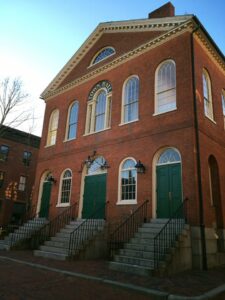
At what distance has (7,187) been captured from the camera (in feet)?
102

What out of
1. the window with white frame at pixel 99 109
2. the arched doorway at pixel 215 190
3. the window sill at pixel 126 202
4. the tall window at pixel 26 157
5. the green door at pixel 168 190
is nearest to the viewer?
the green door at pixel 168 190

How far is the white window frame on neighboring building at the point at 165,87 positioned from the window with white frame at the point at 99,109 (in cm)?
326

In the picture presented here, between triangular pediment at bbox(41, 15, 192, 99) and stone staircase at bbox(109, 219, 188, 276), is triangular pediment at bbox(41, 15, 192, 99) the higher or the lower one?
the higher one

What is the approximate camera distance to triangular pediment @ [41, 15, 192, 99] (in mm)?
13519

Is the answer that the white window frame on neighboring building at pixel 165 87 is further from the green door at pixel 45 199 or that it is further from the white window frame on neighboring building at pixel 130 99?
the green door at pixel 45 199

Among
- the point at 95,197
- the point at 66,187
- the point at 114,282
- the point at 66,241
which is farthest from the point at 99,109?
the point at 114,282

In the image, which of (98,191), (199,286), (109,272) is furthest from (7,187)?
(199,286)

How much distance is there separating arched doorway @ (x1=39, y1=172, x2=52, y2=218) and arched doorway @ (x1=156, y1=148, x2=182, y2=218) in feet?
26.3

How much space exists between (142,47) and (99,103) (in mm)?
4010

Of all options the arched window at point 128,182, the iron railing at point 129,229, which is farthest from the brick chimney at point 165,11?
the iron railing at point 129,229

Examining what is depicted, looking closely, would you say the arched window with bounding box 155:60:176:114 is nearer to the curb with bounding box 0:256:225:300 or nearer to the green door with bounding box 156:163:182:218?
the green door with bounding box 156:163:182:218

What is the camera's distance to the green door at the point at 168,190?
34.6ft

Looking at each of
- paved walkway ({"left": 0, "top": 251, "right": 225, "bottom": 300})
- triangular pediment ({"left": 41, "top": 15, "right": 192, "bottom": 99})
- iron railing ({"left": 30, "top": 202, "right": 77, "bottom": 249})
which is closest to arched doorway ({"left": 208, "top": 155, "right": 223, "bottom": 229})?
paved walkway ({"left": 0, "top": 251, "right": 225, "bottom": 300})

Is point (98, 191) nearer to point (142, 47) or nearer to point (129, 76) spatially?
point (129, 76)
